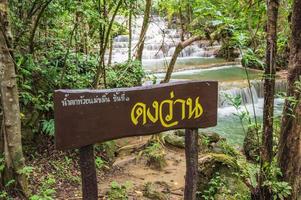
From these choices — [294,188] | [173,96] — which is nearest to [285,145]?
[294,188]

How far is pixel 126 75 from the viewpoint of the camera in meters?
6.20

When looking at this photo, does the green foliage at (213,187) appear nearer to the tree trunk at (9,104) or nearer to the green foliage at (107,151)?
the green foliage at (107,151)

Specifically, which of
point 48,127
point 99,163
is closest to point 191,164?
point 99,163

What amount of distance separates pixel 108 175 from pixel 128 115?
7.74 ft

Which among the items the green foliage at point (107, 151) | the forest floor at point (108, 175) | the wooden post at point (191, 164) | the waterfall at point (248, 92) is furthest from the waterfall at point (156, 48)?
the wooden post at point (191, 164)

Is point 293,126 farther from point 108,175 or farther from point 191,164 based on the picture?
point 108,175

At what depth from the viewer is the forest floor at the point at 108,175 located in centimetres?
394

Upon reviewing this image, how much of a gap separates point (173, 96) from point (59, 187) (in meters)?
2.04

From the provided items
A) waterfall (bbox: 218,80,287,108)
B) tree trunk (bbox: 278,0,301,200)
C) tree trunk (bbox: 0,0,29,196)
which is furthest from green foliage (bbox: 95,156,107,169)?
waterfall (bbox: 218,80,287,108)

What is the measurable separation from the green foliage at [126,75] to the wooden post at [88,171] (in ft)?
11.3

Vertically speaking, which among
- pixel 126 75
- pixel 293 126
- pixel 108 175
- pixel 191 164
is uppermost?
pixel 126 75

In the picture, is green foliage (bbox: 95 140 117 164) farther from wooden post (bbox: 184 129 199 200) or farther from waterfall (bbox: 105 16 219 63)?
waterfall (bbox: 105 16 219 63)

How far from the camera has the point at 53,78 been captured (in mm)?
4762

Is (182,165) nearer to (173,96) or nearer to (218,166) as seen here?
(218,166)
